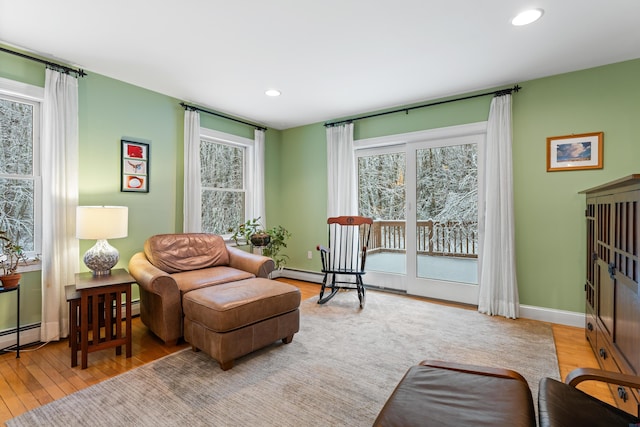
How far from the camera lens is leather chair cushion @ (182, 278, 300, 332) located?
223cm

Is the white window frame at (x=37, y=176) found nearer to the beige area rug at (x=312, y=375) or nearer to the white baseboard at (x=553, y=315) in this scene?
the beige area rug at (x=312, y=375)

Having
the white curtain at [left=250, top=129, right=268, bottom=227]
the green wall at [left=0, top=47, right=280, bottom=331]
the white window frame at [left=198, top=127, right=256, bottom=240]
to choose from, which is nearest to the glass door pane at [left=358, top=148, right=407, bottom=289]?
the white curtain at [left=250, top=129, right=268, bottom=227]

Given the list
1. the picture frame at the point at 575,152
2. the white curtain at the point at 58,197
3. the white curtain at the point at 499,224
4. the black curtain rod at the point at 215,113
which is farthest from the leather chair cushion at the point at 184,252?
the picture frame at the point at 575,152

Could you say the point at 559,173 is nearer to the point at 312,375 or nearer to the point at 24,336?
the point at 312,375

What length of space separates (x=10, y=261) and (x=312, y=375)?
2707mm

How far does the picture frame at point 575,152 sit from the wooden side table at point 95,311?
164 inches

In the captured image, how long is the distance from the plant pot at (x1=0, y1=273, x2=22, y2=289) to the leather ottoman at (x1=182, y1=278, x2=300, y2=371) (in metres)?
1.26

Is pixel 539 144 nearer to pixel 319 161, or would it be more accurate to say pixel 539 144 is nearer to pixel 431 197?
pixel 431 197

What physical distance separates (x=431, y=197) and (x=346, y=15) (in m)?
2.47

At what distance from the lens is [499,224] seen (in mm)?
3361

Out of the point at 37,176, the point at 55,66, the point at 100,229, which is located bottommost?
the point at 100,229

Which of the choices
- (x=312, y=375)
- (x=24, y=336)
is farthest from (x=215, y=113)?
(x=312, y=375)

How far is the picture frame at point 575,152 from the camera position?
2.98 meters

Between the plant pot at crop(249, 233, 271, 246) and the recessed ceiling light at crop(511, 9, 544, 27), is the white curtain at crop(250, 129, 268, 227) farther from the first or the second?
the recessed ceiling light at crop(511, 9, 544, 27)
